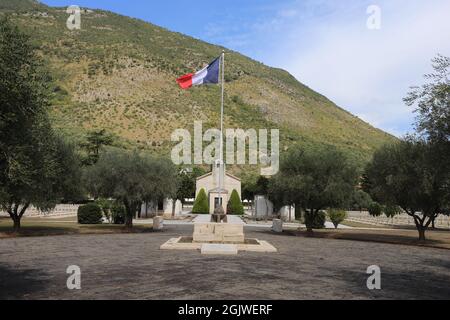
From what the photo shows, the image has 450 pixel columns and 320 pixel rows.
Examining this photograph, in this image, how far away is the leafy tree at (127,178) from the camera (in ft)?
105

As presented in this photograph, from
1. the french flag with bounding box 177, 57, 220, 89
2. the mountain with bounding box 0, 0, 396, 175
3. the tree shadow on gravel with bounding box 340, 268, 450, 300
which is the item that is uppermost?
the mountain with bounding box 0, 0, 396, 175

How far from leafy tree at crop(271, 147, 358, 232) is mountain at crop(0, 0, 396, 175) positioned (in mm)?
57424

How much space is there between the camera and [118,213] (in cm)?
4056

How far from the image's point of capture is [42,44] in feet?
391

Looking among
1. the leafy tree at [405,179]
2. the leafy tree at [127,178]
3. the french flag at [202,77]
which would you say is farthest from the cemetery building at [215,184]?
the french flag at [202,77]

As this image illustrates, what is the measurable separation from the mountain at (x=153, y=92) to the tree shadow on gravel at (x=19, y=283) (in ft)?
232

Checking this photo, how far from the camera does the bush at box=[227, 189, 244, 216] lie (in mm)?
66188

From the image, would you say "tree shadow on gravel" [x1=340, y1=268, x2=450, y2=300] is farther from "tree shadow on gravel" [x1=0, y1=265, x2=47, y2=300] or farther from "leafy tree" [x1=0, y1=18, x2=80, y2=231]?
"leafy tree" [x1=0, y1=18, x2=80, y2=231]

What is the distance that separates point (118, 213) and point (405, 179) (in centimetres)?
2424

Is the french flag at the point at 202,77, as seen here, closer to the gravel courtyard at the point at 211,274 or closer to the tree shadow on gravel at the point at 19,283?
the gravel courtyard at the point at 211,274

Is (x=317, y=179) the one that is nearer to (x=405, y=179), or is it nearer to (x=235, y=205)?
(x=405, y=179)

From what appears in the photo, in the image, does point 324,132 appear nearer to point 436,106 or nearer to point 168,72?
point 168,72

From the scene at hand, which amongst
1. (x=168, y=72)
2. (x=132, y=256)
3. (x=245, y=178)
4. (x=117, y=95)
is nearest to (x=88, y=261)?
(x=132, y=256)

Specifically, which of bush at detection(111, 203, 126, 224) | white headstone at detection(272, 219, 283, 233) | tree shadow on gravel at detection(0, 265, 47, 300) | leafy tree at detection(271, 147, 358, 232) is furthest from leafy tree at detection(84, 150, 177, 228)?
tree shadow on gravel at detection(0, 265, 47, 300)
